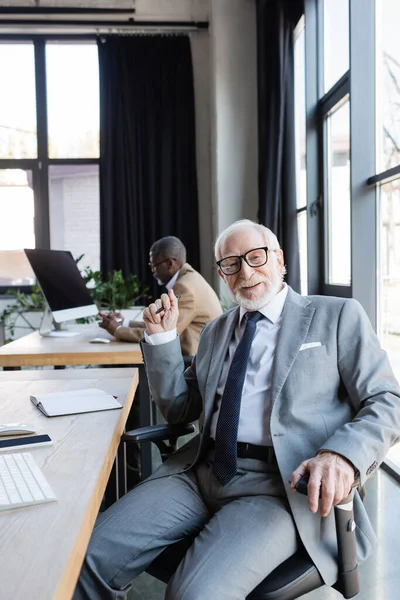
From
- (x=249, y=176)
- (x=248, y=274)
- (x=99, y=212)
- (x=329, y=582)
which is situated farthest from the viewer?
(x=99, y=212)

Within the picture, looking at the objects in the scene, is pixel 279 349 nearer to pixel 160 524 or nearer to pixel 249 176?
pixel 160 524

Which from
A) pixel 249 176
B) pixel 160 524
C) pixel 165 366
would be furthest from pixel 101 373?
pixel 249 176

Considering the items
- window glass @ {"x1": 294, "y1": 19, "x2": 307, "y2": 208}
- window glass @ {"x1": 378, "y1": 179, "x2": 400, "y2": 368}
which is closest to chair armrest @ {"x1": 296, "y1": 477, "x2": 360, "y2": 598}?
window glass @ {"x1": 378, "y1": 179, "x2": 400, "y2": 368}

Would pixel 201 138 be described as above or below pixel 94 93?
below

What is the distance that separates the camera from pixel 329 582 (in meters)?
1.13

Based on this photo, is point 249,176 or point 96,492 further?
point 249,176

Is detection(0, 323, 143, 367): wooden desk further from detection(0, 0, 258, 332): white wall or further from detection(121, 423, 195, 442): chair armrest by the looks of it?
detection(0, 0, 258, 332): white wall

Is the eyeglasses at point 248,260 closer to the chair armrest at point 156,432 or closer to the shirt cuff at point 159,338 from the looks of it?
the shirt cuff at point 159,338

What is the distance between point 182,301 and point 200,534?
1.78m

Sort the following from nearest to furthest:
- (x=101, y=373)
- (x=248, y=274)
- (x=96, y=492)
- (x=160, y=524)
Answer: (x=96, y=492) → (x=160, y=524) → (x=248, y=274) → (x=101, y=373)

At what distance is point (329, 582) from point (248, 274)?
2.52 ft

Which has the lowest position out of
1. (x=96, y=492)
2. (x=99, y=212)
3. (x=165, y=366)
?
(x=96, y=492)

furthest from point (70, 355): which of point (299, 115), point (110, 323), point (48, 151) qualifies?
point (48, 151)

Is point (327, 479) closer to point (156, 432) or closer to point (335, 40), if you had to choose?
point (156, 432)
